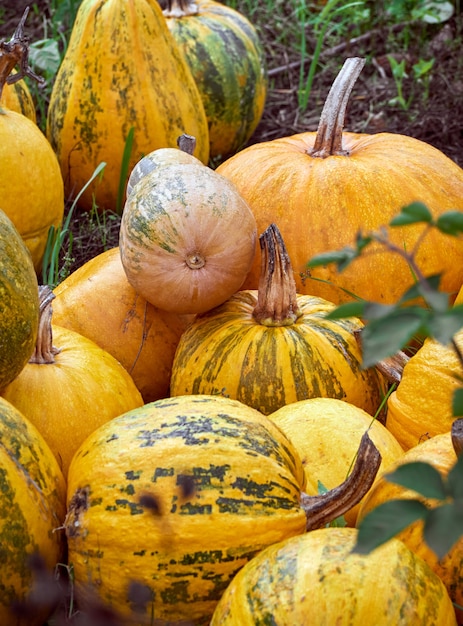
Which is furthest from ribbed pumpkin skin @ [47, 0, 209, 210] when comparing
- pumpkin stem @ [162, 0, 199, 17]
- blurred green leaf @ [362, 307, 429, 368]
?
blurred green leaf @ [362, 307, 429, 368]

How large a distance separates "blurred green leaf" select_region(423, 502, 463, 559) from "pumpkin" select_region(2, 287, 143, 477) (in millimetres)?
1474

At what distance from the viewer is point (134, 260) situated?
8.35ft

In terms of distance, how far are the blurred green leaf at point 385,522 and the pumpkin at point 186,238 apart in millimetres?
1577

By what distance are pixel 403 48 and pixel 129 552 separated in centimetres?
454

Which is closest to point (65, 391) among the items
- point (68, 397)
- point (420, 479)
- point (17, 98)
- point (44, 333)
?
point (68, 397)

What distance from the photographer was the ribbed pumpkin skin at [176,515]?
174 cm

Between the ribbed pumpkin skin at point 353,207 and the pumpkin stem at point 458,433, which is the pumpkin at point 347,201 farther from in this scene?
the pumpkin stem at point 458,433

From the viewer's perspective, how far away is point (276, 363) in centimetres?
249

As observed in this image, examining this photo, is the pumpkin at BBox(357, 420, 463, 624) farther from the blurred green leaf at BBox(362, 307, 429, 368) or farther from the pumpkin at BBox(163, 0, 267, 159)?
the pumpkin at BBox(163, 0, 267, 159)

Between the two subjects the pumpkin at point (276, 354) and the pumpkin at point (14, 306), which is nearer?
the pumpkin at point (14, 306)

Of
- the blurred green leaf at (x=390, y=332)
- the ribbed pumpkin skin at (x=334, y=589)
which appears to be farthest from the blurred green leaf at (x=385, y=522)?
the ribbed pumpkin skin at (x=334, y=589)

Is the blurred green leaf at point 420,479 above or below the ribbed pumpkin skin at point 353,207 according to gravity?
above

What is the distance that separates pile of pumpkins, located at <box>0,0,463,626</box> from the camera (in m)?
1.72

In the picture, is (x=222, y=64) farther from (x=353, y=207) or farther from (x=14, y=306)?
(x=14, y=306)
